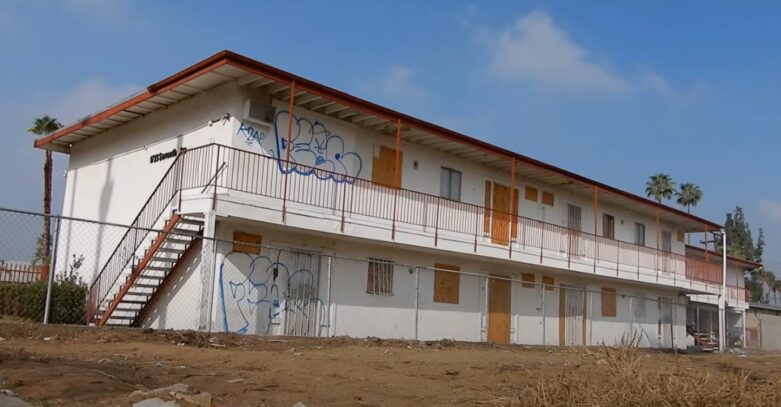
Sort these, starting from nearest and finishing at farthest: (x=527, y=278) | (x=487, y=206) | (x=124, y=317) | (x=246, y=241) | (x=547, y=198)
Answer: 1. (x=124, y=317)
2. (x=246, y=241)
3. (x=487, y=206)
4. (x=527, y=278)
5. (x=547, y=198)

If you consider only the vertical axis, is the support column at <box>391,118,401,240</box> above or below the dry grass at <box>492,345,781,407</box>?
above

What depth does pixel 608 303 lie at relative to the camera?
2905cm

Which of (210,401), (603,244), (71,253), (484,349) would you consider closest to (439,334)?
(484,349)

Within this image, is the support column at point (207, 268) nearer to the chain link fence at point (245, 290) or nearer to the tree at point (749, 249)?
the chain link fence at point (245, 290)

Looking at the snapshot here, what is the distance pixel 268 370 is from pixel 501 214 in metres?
14.6

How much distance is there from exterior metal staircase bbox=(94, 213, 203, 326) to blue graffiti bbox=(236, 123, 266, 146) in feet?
7.86

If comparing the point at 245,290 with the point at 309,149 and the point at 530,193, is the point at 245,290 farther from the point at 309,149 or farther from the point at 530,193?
the point at 530,193

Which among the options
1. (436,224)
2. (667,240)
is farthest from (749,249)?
(436,224)

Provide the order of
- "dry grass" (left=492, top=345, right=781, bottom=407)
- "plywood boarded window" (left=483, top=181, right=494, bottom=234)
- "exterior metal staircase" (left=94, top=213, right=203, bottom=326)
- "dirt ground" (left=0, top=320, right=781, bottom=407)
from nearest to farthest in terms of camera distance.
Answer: "dry grass" (left=492, top=345, right=781, bottom=407) < "dirt ground" (left=0, top=320, right=781, bottom=407) < "exterior metal staircase" (left=94, top=213, right=203, bottom=326) < "plywood boarded window" (left=483, top=181, right=494, bottom=234)

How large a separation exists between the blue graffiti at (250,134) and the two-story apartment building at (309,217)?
1.4 inches

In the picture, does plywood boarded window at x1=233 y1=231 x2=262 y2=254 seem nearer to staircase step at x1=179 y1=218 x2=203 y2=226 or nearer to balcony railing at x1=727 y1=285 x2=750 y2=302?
staircase step at x1=179 y1=218 x2=203 y2=226

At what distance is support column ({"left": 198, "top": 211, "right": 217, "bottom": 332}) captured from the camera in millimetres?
14445

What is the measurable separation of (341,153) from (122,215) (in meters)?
6.61

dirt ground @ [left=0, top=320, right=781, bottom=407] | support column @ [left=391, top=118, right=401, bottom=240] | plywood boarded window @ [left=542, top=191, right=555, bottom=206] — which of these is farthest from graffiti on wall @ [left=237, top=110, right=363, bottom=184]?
plywood boarded window @ [left=542, top=191, right=555, bottom=206]
